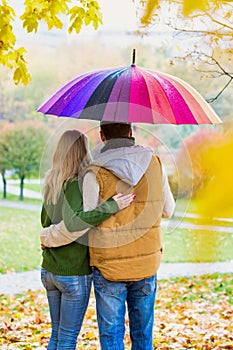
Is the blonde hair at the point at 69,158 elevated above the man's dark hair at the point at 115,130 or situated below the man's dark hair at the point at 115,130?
below

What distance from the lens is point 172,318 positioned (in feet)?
14.3

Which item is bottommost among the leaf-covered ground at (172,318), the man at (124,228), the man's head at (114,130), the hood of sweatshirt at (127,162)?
the leaf-covered ground at (172,318)

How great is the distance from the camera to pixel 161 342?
355 cm

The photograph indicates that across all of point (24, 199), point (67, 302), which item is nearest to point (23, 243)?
point (24, 199)

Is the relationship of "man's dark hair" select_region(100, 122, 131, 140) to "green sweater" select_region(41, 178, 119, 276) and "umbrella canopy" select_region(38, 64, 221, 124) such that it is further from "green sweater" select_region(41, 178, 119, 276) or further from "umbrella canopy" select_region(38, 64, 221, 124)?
"green sweater" select_region(41, 178, 119, 276)

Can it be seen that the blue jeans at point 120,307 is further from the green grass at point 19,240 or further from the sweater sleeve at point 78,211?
the green grass at point 19,240

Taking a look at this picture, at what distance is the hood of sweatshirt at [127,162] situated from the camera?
1.68m

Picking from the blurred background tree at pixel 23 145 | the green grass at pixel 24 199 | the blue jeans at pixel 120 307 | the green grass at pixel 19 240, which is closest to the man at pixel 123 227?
the blue jeans at pixel 120 307

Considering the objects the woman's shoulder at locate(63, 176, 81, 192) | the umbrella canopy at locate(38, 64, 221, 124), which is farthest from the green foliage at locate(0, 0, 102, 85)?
the woman's shoulder at locate(63, 176, 81, 192)

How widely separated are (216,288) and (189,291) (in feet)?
1.04

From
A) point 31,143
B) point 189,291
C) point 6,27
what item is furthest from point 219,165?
point 31,143

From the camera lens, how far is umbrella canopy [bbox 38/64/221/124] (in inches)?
65.0

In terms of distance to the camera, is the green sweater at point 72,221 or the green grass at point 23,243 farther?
the green grass at point 23,243

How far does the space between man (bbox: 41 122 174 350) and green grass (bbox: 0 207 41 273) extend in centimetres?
538
